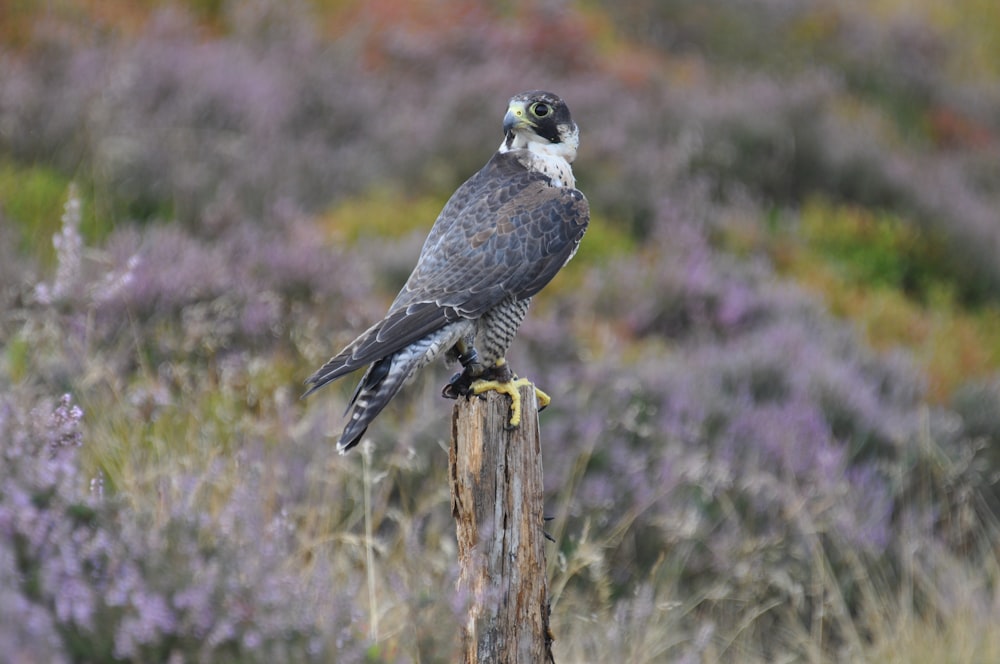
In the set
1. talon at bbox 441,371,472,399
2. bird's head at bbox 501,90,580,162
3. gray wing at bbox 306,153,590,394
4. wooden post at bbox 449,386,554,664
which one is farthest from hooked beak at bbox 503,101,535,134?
wooden post at bbox 449,386,554,664

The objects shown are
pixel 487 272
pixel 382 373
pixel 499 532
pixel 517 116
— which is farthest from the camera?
pixel 517 116

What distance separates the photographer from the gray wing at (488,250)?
8.64 ft

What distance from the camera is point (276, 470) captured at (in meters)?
3.39

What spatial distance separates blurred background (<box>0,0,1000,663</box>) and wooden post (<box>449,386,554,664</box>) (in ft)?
0.41

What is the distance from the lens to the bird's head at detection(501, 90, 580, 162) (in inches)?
117

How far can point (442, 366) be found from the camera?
4.85 m

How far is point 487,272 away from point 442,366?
2160mm

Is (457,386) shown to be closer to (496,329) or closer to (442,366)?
(496,329)

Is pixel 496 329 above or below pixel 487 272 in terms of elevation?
below

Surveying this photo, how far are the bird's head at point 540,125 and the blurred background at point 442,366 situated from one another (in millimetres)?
822

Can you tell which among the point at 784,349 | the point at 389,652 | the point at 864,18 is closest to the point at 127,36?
the point at 784,349

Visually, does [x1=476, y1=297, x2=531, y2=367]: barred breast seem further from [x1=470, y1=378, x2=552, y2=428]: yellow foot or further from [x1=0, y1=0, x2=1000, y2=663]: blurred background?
[x1=0, y1=0, x2=1000, y2=663]: blurred background

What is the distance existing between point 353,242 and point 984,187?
5.81m

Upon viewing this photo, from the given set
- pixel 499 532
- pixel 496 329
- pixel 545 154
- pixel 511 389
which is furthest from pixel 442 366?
pixel 499 532
